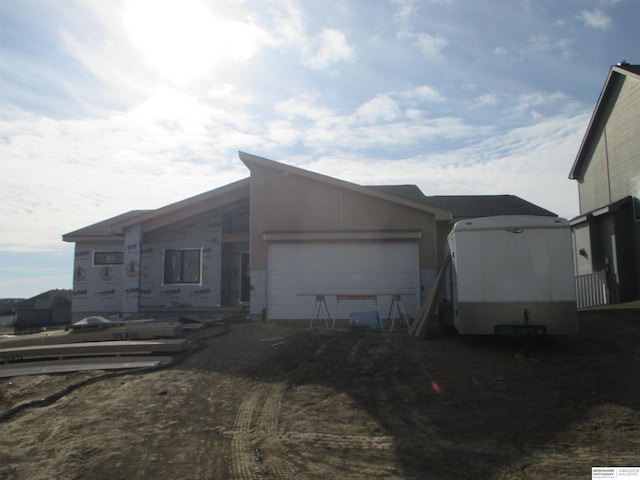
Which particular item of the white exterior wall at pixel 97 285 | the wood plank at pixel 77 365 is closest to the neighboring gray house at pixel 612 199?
the wood plank at pixel 77 365

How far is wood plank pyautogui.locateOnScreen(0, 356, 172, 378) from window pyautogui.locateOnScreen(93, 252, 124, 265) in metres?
9.88

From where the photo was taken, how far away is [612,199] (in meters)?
18.3

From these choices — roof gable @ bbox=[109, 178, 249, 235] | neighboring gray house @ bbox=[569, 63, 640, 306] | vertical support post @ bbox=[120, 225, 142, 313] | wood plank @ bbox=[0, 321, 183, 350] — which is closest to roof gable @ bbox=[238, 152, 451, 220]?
roof gable @ bbox=[109, 178, 249, 235]

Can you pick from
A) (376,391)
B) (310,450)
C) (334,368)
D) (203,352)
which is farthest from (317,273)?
Answer: (310,450)

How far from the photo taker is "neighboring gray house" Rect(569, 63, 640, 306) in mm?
16438

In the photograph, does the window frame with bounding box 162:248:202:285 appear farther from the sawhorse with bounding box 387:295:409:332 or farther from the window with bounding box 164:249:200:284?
the sawhorse with bounding box 387:295:409:332

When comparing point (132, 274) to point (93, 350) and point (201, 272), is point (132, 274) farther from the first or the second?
point (93, 350)

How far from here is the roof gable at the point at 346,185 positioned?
49.5 feet

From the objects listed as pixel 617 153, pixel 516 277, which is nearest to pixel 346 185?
pixel 516 277

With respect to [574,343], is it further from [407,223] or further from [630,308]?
[407,223]

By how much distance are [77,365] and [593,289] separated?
16226mm

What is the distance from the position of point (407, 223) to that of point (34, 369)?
34.3 ft

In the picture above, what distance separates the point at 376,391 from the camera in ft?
24.7

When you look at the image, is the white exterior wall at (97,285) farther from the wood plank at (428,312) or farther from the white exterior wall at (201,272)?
the wood plank at (428,312)
